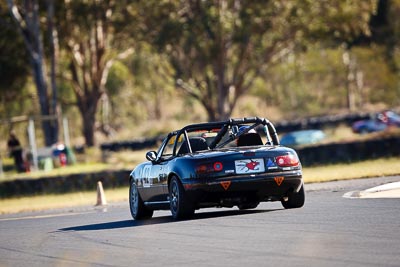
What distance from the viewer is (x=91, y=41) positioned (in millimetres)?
51281

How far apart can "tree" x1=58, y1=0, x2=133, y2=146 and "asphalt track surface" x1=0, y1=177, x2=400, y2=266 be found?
111 feet

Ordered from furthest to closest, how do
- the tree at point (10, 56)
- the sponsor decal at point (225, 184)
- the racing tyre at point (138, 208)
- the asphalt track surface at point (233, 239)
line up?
the tree at point (10, 56)
the racing tyre at point (138, 208)
the sponsor decal at point (225, 184)
the asphalt track surface at point (233, 239)

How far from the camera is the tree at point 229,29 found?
49.1 metres

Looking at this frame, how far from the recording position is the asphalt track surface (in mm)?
8781

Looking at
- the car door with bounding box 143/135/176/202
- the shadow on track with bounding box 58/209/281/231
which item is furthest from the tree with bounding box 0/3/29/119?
the shadow on track with bounding box 58/209/281/231

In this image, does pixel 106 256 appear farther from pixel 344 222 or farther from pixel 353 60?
pixel 353 60

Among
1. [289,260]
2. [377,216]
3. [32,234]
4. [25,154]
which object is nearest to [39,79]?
[25,154]

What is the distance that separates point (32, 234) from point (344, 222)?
4551 mm

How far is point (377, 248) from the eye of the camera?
8812mm

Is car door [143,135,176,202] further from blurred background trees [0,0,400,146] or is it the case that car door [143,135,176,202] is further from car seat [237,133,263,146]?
blurred background trees [0,0,400,146]

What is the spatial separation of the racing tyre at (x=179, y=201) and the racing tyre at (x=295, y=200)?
→ 4.58 feet

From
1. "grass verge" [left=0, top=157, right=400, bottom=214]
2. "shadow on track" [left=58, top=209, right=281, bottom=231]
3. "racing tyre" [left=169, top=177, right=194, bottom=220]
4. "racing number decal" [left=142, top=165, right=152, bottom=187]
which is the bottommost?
"grass verge" [left=0, top=157, right=400, bottom=214]

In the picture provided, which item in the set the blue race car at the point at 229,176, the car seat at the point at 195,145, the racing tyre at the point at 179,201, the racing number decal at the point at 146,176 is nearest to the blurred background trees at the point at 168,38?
the racing number decal at the point at 146,176

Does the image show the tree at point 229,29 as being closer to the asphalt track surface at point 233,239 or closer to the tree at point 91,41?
the tree at point 91,41
